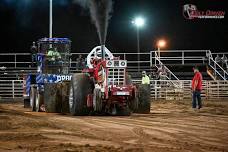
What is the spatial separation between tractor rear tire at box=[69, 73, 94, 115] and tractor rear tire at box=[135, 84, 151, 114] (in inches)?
70.3

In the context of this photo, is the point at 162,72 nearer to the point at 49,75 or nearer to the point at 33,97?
the point at 33,97

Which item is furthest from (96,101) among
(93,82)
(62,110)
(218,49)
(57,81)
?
(218,49)

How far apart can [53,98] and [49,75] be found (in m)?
1.75

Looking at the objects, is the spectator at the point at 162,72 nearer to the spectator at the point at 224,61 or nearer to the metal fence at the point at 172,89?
the metal fence at the point at 172,89

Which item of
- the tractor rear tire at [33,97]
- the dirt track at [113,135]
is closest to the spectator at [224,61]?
the tractor rear tire at [33,97]

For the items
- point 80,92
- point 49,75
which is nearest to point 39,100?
point 49,75

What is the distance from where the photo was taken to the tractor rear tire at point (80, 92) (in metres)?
15.2

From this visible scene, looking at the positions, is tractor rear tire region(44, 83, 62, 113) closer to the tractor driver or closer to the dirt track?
the tractor driver

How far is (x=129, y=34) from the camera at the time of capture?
5162cm

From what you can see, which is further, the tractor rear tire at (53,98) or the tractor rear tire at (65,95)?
the tractor rear tire at (53,98)

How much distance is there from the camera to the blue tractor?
17875 millimetres

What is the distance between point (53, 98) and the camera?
58.4 feet

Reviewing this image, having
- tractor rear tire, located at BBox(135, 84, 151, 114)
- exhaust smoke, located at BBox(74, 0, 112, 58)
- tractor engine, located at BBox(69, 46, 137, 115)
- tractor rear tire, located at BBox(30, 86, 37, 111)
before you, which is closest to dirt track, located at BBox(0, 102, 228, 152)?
tractor engine, located at BBox(69, 46, 137, 115)

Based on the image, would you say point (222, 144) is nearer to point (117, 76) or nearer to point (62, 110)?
point (117, 76)
